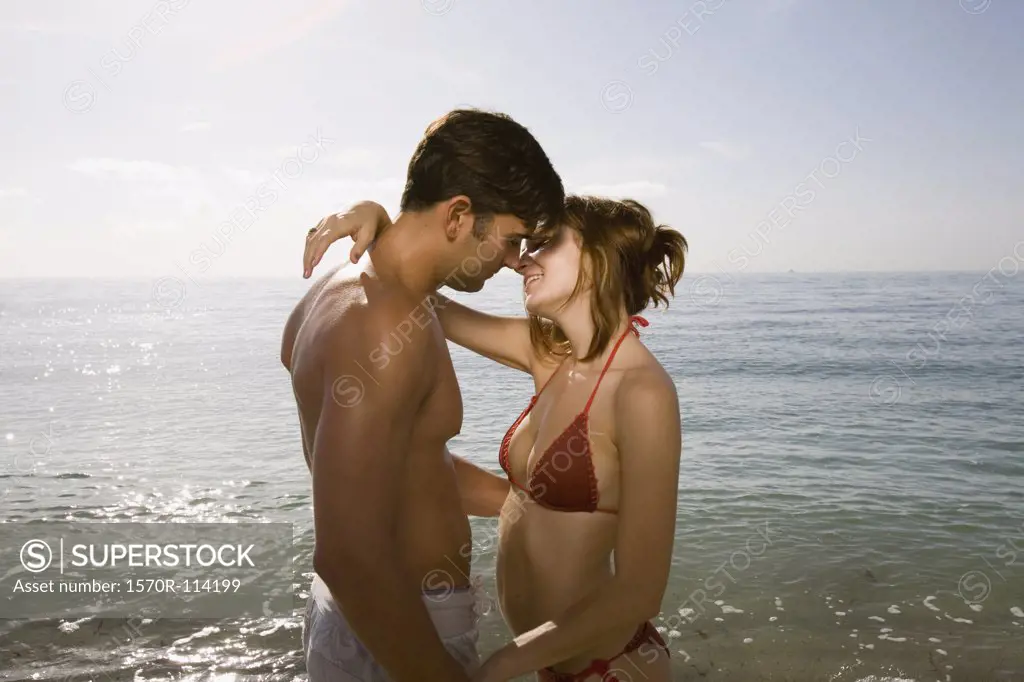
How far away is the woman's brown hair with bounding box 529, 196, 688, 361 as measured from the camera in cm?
292

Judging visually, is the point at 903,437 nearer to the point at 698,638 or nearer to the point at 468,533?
the point at 698,638

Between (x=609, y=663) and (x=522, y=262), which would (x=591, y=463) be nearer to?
(x=609, y=663)

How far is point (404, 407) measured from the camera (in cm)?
204

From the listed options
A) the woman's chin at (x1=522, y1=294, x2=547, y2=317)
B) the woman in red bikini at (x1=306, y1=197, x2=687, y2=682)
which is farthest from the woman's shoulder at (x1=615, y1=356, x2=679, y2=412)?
the woman's chin at (x1=522, y1=294, x2=547, y2=317)

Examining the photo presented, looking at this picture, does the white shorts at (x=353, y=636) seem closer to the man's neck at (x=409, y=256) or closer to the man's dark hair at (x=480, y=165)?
the man's neck at (x=409, y=256)

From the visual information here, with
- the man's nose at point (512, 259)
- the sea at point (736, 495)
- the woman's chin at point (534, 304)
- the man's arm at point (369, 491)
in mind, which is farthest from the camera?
the sea at point (736, 495)

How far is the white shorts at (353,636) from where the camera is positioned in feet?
7.64

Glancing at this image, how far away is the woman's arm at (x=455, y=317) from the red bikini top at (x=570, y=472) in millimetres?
668

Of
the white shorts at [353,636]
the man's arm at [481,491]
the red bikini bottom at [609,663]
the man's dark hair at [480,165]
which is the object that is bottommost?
the red bikini bottom at [609,663]

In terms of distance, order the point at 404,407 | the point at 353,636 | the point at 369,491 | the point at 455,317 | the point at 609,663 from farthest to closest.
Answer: the point at 455,317
the point at 609,663
the point at 353,636
the point at 404,407
the point at 369,491

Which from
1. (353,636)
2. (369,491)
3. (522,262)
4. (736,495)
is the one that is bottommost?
(736,495)

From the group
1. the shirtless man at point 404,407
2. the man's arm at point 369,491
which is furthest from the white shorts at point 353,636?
the man's arm at point 369,491

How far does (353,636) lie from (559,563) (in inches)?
34.7

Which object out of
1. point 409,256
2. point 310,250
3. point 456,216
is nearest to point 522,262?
point 456,216
